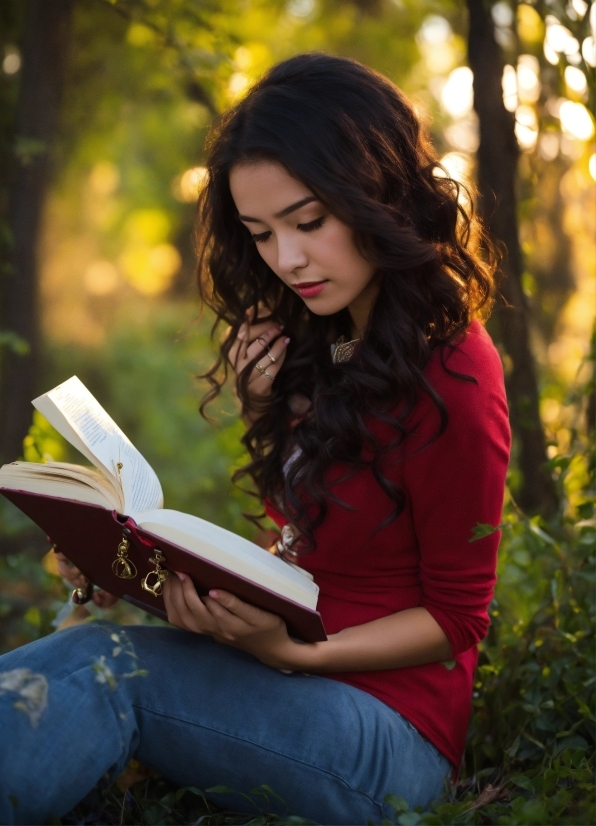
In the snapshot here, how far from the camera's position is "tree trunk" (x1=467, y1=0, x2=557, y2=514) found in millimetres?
2451

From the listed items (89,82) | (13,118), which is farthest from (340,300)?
(89,82)

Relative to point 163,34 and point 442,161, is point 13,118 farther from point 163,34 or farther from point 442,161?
point 442,161

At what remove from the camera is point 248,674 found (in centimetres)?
167

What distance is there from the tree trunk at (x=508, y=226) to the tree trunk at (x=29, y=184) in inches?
49.3

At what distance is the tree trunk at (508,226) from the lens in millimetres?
2451

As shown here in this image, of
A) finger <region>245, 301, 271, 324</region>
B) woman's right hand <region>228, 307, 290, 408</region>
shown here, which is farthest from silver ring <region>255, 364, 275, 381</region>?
finger <region>245, 301, 271, 324</region>

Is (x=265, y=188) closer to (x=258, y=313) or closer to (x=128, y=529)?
(x=258, y=313)

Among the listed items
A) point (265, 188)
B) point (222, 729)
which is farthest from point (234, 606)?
point (265, 188)

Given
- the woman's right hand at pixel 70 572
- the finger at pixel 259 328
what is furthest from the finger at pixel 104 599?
the finger at pixel 259 328

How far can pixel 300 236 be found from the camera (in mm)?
1718

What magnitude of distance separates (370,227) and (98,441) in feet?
2.19

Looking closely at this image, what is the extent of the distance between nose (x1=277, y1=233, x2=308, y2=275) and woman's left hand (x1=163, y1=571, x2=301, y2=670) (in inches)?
25.7

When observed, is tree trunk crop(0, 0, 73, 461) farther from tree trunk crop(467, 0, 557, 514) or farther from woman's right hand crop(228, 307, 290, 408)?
tree trunk crop(467, 0, 557, 514)

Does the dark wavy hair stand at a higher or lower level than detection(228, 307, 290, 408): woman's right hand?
higher
